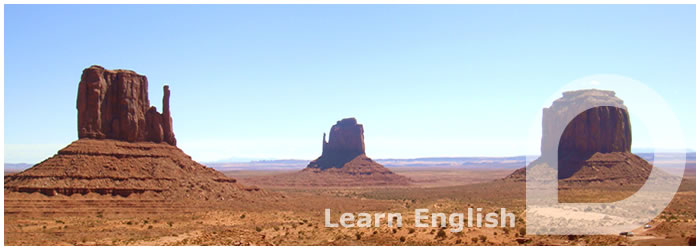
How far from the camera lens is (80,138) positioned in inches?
2377

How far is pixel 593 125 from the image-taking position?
97438 millimetres

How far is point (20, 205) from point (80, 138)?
11652 mm

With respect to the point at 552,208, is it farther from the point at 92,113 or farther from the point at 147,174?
the point at 92,113

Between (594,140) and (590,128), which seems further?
(590,128)

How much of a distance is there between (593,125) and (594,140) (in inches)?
98.6

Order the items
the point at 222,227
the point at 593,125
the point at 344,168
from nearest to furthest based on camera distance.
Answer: the point at 222,227, the point at 593,125, the point at 344,168

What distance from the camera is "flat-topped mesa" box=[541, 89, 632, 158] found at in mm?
98000

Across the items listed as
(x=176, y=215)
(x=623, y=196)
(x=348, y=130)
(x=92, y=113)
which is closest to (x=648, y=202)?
(x=623, y=196)

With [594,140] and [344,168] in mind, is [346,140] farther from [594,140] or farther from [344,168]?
[594,140]

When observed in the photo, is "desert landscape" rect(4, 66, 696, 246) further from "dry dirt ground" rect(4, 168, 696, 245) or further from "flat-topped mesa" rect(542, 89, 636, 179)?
"flat-topped mesa" rect(542, 89, 636, 179)

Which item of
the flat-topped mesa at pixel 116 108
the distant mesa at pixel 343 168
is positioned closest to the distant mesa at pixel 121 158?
the flat-topped mesa at pixel 116 108

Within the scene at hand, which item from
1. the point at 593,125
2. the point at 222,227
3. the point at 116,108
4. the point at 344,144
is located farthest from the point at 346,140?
the point at 222,227

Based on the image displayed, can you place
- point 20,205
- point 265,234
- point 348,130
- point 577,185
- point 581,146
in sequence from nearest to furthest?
point 265,234, point 20,205, point 577,185, point 581,146, point 348,130

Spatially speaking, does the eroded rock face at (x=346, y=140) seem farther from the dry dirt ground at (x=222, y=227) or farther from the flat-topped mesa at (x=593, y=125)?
the dry dirt ground at (x=222, y=227)
